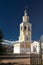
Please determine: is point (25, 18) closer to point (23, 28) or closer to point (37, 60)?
point (23, 28)

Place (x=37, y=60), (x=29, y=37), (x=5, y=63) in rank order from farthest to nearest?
1. (x=29, y=37)
2. (x=5, y=63)
3. (x=37, y=60)

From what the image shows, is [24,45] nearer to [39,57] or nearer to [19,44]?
[19,44]

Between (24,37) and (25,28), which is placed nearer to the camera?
(25,28)

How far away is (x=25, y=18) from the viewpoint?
20094mm

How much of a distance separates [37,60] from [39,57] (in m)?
0.12

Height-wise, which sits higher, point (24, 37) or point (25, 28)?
point (25, 28)

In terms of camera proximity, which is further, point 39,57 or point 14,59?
point 14,59

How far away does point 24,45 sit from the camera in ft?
66.2

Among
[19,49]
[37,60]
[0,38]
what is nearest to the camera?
[37,60]

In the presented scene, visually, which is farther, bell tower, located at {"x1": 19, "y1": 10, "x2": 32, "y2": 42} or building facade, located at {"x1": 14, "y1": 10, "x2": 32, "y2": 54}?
bell tower, located at {"x1": 19, "y1": 10, "x2": 32, "y2": 42}

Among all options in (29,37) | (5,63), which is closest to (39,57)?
(5,63)

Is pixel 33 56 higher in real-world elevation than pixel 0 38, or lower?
lower

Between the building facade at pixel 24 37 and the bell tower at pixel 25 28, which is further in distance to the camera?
the bell tower at pixel 25 28

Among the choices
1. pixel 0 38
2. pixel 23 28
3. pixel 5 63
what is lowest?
pixel 5 63
